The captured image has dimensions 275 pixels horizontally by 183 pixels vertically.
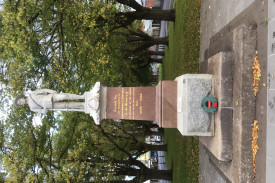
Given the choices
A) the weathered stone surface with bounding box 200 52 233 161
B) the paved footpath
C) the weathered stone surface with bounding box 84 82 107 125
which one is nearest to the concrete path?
the paved footpath

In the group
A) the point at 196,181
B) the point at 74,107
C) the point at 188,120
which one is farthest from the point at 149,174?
the point at 188,120

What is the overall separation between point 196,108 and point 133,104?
8.00 feet

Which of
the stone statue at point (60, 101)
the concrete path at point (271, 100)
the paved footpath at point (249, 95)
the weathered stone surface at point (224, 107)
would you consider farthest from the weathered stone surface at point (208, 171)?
the stone statue at point (60, 101)

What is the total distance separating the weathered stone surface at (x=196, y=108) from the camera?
280 inches

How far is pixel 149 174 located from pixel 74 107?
11416 millimetres

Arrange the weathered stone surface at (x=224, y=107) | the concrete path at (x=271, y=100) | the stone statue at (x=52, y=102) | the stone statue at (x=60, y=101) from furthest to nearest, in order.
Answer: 1. the stone statue at (x=52, y=102)
2. the stone statue at (x=60, y=101)
3. the weathered stone surface at (x=224, y=107)
4. the concrete path at (x=271, y=100)

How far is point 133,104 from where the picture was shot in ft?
27.9

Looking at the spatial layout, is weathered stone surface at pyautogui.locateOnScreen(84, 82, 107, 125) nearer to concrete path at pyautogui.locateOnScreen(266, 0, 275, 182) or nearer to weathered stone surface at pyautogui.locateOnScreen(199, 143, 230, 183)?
weathered stone surface at pyautogui.locateOnScreen(199, 143, 230, 183)

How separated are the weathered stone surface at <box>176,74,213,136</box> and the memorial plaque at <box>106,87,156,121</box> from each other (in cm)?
151

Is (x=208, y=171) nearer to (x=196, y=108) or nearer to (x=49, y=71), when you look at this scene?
(x=196, y=108)

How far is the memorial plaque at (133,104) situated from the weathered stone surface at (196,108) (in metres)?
1.51

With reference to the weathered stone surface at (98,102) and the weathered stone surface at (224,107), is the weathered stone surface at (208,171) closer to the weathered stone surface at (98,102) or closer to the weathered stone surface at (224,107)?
the weathered stone surface at (224,107)

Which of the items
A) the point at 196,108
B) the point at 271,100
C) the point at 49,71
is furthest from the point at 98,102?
the point at 49,71

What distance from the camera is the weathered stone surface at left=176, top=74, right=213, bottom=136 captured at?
23.4ft
